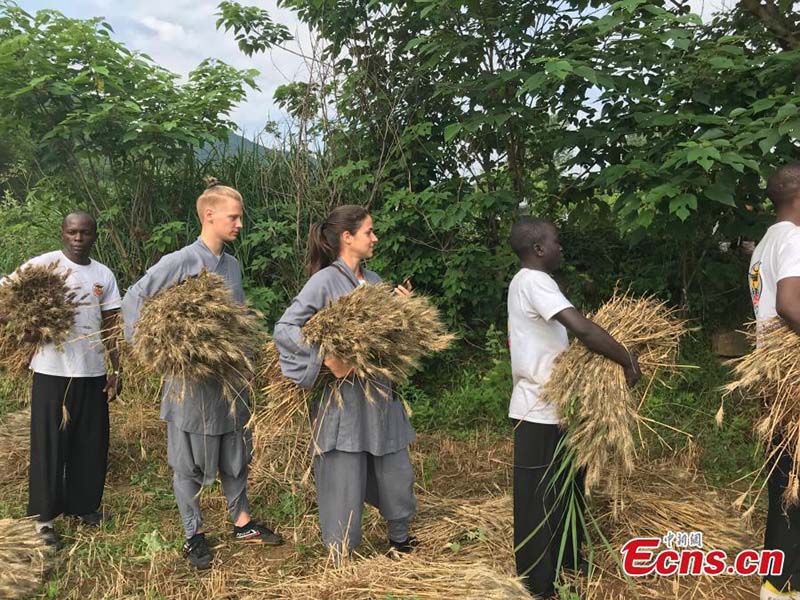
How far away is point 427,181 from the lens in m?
5.64

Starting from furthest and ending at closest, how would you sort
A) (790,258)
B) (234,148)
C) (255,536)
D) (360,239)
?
(234,148), (255,536), (360,239), (790,258)

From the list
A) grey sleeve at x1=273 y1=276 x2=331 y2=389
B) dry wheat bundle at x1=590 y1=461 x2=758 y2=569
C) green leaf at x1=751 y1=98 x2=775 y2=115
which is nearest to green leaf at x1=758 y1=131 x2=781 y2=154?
green leaf at x1=751 y1=98 x2=775 y2=115

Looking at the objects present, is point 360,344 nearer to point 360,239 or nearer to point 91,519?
point 360,239

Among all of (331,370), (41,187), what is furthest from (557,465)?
(41,187)

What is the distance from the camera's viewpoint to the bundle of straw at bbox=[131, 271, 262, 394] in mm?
2605

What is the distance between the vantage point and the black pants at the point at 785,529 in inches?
91.7

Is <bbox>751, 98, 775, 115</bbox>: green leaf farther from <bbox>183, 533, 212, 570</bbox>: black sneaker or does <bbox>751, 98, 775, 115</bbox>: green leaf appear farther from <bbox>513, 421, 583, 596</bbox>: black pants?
<bbox>183, 533, 212, 570</bbox>: black sneaker

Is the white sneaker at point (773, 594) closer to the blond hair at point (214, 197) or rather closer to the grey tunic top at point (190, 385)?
the grey tunic top at point (190, 385)

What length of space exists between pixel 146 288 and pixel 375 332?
1.14 meters

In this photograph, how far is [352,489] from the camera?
2.67 meters

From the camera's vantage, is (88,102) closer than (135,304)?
No

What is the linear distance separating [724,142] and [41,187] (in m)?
6.00

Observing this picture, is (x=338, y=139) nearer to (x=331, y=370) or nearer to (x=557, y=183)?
(x=557, y=183)

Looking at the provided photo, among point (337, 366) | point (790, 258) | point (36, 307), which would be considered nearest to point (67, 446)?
point (36, 307)
